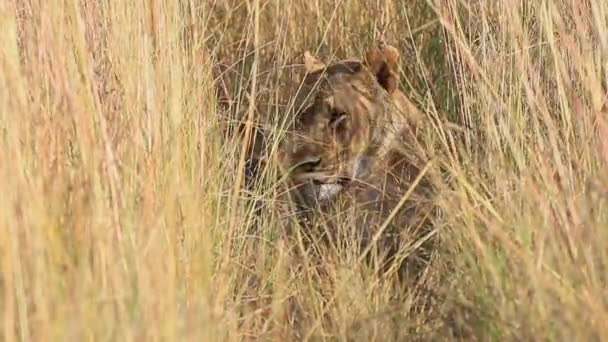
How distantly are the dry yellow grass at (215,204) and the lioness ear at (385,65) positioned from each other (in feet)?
0.58

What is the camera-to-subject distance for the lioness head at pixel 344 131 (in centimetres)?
374

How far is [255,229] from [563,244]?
1.28 metres

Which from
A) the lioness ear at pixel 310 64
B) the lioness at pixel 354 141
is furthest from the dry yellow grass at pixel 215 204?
the lioness ear at pixel 310 64

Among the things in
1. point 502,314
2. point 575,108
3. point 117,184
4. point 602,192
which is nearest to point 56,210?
point 117,184

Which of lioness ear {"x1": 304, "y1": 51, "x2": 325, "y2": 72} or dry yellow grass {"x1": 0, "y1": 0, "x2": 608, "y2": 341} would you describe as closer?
dry yellow grass {"x1": 0, "y1": 0, "x2": 608, "y2": 341}

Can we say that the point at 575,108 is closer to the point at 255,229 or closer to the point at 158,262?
the point at 255,229

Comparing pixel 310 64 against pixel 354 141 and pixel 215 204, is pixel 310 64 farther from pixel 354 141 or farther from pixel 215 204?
pixel 215 204

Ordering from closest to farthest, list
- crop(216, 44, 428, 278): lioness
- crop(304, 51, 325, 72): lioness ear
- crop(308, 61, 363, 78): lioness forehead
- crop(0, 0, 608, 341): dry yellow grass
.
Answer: crop(0, 0, 608, 341): dry yellow grass → crop(216, 44, 428, 278): lioness → crop(308, 61, 363, 78): lioness forehead → crop(304, 51, 325, 72): lioness ear

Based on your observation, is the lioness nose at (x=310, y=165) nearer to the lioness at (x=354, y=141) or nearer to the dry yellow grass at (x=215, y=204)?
the lioness at (x=354, y=141)

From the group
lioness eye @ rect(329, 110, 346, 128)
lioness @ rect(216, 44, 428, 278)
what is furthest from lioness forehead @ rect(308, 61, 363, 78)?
lioness eye @ rect(329, 110, 346, 128)

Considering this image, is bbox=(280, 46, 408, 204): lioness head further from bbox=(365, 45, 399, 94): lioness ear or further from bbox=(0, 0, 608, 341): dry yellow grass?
bbox=(0, 0, 608, 341): dry yellow grass

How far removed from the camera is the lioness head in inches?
147

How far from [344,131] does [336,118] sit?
1.9 inches

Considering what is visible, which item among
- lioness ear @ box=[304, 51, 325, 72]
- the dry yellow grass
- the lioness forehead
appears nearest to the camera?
the dry yellow grass
